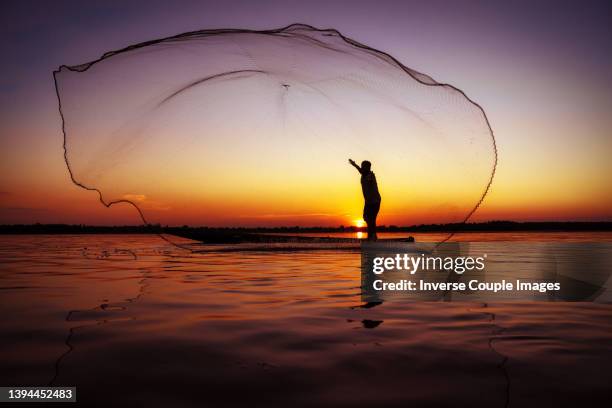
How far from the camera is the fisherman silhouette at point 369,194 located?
59.1 ft

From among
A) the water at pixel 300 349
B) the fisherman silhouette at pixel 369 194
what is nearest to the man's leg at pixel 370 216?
the fisherman silhouette at pixel 369 194

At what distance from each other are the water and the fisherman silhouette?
967 centimetres

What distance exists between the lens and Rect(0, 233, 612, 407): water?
12.0 feet

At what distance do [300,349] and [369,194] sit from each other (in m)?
13.9

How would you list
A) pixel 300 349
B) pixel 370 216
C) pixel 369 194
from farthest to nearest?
pixel 370 216, pixel 369 194, pixel 300 349

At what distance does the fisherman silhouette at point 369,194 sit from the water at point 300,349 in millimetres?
9668

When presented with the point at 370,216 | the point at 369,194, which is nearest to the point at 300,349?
the point at 369,194

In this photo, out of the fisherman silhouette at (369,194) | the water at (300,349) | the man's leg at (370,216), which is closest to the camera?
the water at (300,349)

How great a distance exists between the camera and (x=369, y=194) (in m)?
18.4

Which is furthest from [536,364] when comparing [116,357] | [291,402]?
[116,357]

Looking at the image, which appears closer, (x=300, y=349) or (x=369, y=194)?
(x=300, y=349)

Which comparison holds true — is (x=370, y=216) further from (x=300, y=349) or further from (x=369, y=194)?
(x=300, y=349)

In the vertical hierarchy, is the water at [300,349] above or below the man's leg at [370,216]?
below

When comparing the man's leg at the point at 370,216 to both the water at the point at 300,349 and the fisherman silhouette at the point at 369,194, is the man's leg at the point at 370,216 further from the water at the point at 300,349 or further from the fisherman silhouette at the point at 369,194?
the water at the point at 300,349
